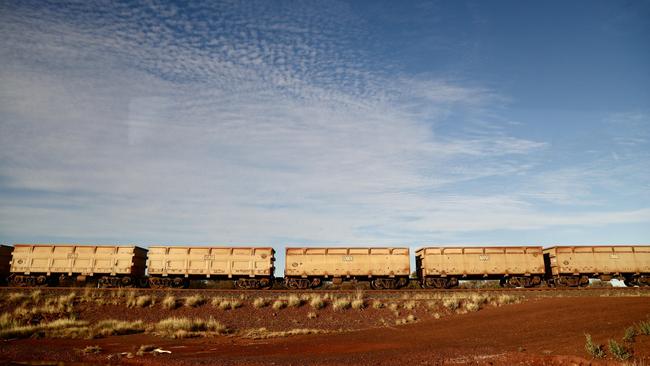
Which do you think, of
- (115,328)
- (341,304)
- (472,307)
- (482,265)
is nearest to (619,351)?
(472,307)

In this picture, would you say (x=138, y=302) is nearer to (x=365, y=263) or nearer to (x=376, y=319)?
(x=376, y=319)

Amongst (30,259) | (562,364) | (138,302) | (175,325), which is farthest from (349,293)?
(30,259)

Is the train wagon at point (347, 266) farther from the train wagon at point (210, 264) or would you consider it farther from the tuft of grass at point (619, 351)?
the tuft of grass at point (619, 351)

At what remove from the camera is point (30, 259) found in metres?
26.9

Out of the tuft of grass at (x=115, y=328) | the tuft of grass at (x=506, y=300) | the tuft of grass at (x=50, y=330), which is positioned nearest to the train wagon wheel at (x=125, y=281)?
the tuft of grass at (x=115, y=328)

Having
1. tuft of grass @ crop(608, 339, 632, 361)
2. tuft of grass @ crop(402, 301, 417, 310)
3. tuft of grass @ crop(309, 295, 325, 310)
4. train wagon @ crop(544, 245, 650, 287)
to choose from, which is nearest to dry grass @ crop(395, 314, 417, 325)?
tuft of grass @ crop(402, 301, 417, 310)

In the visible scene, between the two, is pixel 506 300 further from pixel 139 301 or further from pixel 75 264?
pixel 75 264

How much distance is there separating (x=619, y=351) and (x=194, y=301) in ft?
57.0

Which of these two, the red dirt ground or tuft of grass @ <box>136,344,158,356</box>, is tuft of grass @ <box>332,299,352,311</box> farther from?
tuft of grass @ <box>136,344,158,356</box>

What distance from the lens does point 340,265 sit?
26266 millimetres

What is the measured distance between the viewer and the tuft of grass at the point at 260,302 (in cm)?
1991

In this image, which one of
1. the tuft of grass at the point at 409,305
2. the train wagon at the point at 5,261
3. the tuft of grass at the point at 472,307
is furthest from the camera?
the train wagon at the point at 5,261

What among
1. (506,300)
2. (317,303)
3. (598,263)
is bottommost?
(317,303)

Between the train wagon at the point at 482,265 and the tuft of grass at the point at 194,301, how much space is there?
1398cm
